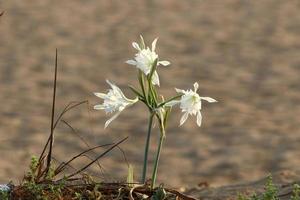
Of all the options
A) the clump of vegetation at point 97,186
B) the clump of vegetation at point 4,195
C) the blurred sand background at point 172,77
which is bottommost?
the clump of vegetation at point 4,195

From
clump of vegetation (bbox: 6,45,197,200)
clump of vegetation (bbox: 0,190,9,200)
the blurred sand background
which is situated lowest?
clump of vegetation (bbox: 0,190,9,200)

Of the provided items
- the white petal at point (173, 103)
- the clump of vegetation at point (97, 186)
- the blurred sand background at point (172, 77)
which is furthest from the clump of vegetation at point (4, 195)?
the blurred sand background at point (172, 77)

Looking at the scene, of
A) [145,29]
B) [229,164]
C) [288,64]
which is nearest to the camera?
[229,164]

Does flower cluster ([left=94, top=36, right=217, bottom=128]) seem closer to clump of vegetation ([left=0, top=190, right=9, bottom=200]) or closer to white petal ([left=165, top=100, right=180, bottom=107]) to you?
white petal ([left=165, top=100, right=180, bottom=107])

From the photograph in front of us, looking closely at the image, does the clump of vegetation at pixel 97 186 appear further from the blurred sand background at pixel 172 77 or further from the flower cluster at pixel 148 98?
the blurred sand background at pixel 172 77

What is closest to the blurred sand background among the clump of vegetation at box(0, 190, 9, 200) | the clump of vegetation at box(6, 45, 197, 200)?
the clump of vegetation at box(6, 45, 197, 200)

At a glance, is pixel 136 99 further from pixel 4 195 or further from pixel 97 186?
pixel 4 195

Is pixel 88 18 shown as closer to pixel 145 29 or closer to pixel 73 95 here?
pixel 145 29

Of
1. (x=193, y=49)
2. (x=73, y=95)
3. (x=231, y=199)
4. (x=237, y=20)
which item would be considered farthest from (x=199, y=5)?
(x=231, y=199)
